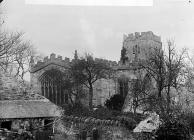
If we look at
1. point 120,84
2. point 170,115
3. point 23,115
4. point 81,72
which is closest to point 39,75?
point 81,72

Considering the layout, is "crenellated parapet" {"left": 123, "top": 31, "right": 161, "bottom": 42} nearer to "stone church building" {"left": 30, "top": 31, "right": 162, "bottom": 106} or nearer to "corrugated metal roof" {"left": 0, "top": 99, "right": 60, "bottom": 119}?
"stone church building" {"left": 30, "top": 31, "right": 162, "bottom": 106}

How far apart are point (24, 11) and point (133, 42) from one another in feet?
108

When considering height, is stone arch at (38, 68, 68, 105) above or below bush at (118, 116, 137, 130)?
above

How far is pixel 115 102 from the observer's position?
125 feet

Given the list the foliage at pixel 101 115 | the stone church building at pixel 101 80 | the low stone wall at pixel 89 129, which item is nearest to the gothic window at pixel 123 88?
the stone church building at pixel 101 80

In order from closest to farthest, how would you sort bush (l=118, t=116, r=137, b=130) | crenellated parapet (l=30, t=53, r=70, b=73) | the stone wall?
1. bush (l=118, t=116, r=137, b=130)
2. crenellated parapet (l=30, t=53, r=70, b=73)
3. the stone wall

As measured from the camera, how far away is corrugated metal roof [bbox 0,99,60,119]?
15.1 m

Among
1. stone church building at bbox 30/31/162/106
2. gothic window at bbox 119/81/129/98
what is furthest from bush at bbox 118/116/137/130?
gothic window at bbox 119/81/129/98

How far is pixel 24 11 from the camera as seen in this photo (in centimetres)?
1833

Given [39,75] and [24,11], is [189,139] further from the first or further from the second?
[39,75]

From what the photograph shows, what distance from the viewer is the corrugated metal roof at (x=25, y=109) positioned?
15.1m

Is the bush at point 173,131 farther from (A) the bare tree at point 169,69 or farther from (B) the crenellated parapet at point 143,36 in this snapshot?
(B) the crenellated parapet at point 143,36

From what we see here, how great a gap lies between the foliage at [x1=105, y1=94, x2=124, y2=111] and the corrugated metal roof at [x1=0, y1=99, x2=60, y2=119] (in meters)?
20.2

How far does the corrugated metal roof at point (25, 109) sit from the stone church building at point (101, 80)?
19.2 metres
